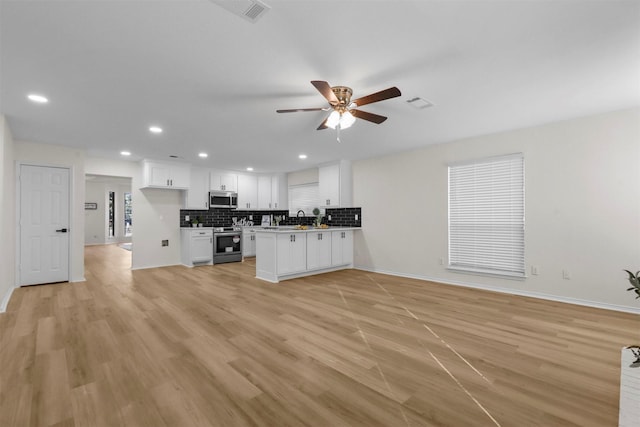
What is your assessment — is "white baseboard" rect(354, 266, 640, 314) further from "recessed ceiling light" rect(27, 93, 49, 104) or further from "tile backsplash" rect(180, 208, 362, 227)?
"recessed ceiling light" rect(27, 93, 49, 104)

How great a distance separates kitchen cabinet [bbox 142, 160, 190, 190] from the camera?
6070mm

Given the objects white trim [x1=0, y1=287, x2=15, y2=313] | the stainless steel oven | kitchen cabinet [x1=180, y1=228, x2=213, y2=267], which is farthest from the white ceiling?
the stainless steel oven

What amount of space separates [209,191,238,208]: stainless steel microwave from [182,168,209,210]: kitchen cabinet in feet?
0.43

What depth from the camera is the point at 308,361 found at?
88.6 inches

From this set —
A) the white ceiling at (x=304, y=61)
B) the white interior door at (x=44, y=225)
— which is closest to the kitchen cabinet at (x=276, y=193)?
the white ceiling at (x=304, y=61)

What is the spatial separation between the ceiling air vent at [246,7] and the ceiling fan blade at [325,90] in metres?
0.58

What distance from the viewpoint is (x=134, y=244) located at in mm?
6238

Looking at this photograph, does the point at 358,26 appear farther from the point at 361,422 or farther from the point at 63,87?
the point at 63,87

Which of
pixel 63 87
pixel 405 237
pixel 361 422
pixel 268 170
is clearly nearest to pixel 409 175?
pixel 405 237

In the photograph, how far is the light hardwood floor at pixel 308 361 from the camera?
166 cm

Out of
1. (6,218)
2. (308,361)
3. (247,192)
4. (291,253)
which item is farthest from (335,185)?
(6,218)

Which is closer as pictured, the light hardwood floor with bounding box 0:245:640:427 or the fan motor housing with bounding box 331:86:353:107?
the light hardwood floor with bounding box 0:245:640:427

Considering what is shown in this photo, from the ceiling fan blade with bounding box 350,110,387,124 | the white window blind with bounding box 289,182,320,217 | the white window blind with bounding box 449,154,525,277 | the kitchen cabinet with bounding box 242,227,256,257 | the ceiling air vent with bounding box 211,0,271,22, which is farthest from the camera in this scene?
the kitchen cabinet with bounding box 242,227,256,257

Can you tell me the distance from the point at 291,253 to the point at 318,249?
70cm
